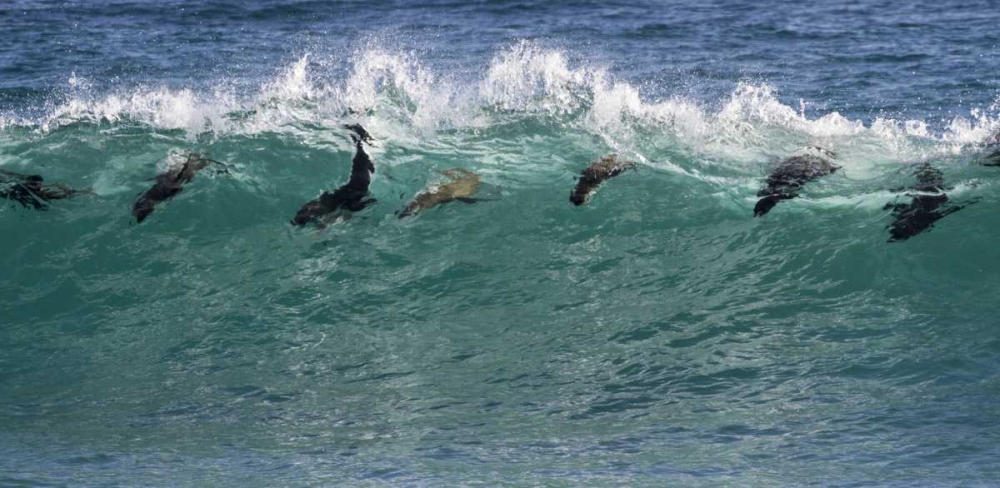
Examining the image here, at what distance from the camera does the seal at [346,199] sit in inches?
312

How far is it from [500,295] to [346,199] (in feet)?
5.39

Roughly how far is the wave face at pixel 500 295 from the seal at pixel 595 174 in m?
0.09

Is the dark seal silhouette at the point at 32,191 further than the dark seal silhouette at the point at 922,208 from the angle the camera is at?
Yes

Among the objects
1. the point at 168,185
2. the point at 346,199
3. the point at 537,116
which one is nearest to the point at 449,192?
the point at 346,199

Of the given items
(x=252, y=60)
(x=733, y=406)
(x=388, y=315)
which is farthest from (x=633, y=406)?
(x=252, y=60)

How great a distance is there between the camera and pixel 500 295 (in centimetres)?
705

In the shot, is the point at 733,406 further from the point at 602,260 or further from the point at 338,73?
the point at 338,73


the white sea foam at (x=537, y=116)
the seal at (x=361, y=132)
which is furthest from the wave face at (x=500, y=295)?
the seal at (x=361, y=132)

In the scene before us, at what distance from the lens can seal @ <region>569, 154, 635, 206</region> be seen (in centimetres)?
802

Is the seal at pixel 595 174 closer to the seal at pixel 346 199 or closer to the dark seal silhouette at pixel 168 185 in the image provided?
the seal at pixel 346 199

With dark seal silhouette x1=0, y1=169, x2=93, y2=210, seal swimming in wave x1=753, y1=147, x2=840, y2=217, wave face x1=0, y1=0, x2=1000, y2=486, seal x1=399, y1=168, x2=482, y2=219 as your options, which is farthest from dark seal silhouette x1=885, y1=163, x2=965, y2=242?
dark seal silhouette x1=0, y1=169, x2=93, y2=210

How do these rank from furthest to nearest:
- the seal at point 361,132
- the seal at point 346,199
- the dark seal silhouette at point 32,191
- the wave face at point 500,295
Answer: the seal at point 361,132 < the dark seal silhouette at point 32,191 < the seal at point 346,199 < the wave face at point 500,295

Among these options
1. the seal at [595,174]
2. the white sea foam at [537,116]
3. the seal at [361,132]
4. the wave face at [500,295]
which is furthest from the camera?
the seal at [361,132]

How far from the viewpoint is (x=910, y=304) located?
254 inches
